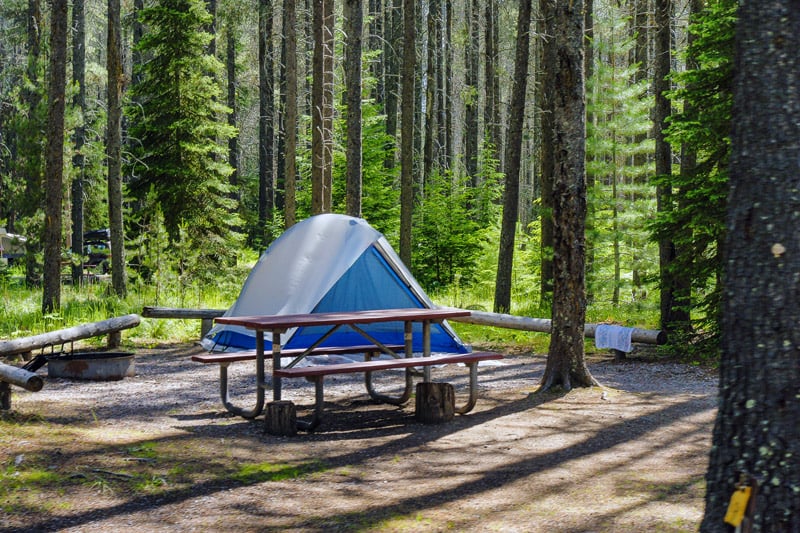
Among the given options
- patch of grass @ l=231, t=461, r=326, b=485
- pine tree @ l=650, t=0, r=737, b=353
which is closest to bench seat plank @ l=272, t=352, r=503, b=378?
patch of grass @ l=231, t=461, r=326, b=485

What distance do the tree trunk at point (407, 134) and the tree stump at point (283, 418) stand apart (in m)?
11.6

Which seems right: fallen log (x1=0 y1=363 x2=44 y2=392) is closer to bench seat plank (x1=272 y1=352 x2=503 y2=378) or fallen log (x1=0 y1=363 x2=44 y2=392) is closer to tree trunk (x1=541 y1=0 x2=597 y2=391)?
bench seat plank (x1=272 y1=352 x2=503 y2=378)

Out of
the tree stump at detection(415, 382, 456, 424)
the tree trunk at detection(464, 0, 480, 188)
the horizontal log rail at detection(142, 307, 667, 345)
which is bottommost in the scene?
the tree stump at detection(415, 382, 456, 424)

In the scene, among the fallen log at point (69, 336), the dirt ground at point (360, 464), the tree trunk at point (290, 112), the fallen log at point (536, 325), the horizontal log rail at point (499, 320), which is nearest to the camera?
the dirt ground at point (360, 464)

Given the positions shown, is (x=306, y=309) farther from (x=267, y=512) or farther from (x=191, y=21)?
(x=191, y=21)

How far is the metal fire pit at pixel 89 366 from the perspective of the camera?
9.55 meters

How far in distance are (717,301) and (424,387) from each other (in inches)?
204

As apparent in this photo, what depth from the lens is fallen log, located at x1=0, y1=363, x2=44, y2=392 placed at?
21.7 ft

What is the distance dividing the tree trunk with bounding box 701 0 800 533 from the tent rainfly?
680 centimetres

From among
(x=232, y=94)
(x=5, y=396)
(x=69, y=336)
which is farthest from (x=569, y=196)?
(x=232, y=94)

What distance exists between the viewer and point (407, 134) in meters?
18.7

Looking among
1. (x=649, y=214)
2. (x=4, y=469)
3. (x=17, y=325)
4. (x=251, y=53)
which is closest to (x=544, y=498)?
(x=4, y=469)

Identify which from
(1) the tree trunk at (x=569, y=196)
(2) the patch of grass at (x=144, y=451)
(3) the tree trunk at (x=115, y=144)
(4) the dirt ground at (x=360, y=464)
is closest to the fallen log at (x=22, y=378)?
(4) the dirt ground at (x=360, y=464)

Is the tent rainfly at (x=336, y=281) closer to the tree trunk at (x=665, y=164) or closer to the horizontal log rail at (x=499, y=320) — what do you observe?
the horizontal log rail at (x=499, y=320)
